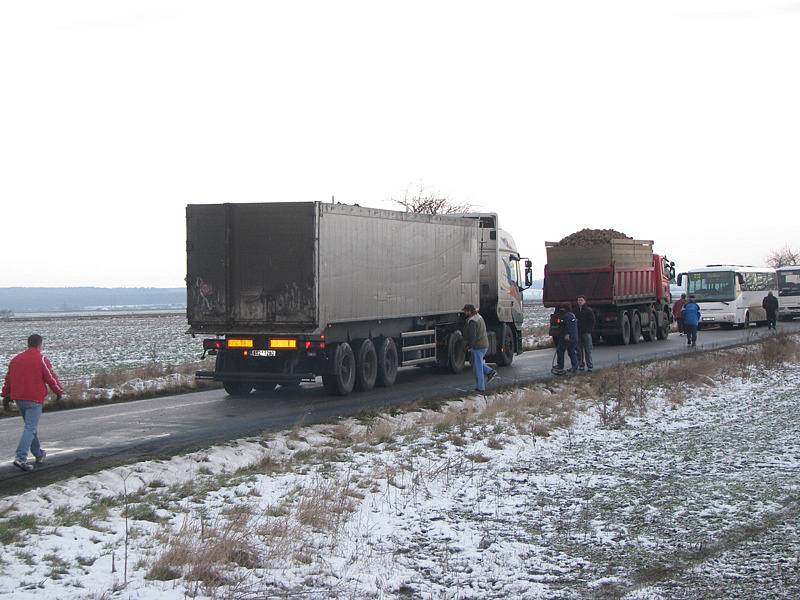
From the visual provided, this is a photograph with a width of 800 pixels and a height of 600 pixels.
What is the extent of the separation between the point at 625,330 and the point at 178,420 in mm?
22894

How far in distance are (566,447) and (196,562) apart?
307 inches

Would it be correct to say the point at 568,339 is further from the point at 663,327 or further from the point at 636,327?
the point at 663,327

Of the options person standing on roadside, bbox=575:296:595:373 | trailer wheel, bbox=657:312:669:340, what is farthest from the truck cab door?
trailer wheel, bbox=657:312:669:340

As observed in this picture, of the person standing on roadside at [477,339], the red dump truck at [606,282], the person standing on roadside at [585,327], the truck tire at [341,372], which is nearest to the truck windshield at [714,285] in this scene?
the red dump truck at [606,282]

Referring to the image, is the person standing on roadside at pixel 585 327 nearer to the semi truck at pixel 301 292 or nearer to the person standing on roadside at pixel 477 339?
the semi truck at pixel 301 292

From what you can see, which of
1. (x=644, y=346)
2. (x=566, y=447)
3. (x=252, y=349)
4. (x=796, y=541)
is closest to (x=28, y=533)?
(x=796, y=541)

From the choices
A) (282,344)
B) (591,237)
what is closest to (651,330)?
(591,237)

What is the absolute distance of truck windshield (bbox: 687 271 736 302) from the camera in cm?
4766

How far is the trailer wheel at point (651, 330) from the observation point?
3975cm

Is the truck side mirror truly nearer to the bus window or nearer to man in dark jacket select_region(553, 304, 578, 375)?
man in dark jacket select_region(553, 304, 578, 375)

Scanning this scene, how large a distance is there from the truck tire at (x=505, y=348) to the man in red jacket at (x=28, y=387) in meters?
16.8

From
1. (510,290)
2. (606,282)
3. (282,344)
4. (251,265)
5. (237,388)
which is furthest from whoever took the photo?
(606,282)

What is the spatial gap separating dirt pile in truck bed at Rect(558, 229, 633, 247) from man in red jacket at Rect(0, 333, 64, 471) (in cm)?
2574

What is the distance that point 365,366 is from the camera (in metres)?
21.6
